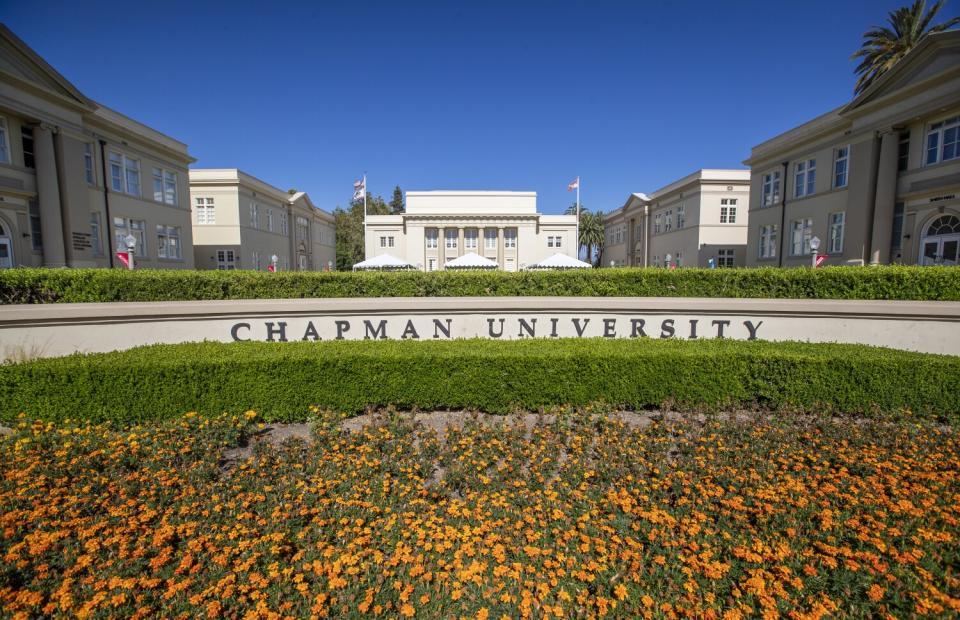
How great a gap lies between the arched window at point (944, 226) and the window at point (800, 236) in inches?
282

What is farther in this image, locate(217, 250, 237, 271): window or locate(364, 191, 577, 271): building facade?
locate(364, 191, 577, 271): building facade

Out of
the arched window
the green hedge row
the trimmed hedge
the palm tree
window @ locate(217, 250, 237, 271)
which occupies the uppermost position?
the palm tree

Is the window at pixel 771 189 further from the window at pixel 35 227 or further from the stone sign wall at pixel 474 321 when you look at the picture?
the window at pixel 35 227

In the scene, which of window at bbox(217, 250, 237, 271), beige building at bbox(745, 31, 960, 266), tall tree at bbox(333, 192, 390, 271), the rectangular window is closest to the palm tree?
beige building at bbox(745, 31, 960, 266)

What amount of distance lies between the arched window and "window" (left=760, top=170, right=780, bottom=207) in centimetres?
1062

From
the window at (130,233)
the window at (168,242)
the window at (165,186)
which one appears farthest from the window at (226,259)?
the window at (130,233)

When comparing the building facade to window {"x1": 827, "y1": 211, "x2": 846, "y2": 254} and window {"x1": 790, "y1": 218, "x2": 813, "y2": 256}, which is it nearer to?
window {"x1": 790, "y1": 218, "x2": 813, "y2": 256}

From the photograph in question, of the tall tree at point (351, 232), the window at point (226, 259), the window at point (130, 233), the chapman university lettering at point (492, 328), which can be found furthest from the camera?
the tall tree at point (351, 232)

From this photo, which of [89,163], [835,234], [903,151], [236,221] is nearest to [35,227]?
[89,163]

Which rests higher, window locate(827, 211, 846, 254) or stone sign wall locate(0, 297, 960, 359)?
window locate(827, 211, 846, 254)

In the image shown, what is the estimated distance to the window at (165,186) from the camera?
28375 millimetres

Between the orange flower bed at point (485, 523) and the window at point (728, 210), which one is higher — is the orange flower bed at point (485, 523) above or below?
below

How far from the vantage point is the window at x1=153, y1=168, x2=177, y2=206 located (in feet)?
93.1

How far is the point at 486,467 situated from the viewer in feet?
15.6
